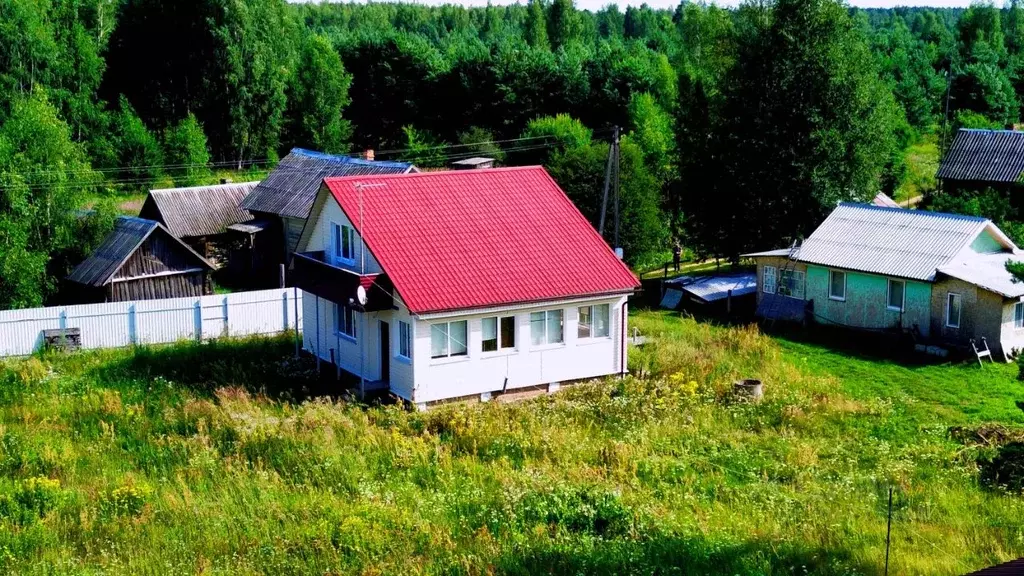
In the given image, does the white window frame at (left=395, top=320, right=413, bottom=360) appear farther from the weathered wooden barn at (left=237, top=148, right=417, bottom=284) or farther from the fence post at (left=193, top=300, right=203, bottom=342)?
the weathered wooden barn at (left=237, top=148, right=417, bottom=284)

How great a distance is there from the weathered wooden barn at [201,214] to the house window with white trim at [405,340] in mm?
18133

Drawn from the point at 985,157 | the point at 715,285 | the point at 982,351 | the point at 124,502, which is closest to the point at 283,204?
the point at 715,285

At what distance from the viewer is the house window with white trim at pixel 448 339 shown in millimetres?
24516

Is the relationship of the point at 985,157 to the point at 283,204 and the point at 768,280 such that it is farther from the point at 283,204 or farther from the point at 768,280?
the point at 283,204

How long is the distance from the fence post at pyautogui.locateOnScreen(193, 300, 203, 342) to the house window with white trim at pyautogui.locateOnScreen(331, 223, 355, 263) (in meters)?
6.00

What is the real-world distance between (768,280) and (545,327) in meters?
11.9

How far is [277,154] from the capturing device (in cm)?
6588

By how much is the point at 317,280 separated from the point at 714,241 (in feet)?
61.6

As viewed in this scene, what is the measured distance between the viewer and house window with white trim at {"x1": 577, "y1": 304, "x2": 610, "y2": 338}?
2640 cm

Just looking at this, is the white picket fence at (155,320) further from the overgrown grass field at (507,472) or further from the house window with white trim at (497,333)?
the house window with white trim at (497,333)

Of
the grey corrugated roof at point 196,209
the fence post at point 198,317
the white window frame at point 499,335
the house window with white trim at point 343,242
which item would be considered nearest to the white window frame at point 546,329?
the white window frame at point 499,335

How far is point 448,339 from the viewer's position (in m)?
24.7

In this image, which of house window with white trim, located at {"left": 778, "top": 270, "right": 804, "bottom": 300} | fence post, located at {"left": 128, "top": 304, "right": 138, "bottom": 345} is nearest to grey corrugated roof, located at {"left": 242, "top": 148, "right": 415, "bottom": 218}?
fence post, located at {"left": 128, "top": 304, "right": 138, "bottom": 345}

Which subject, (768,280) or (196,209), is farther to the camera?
(196,209)
